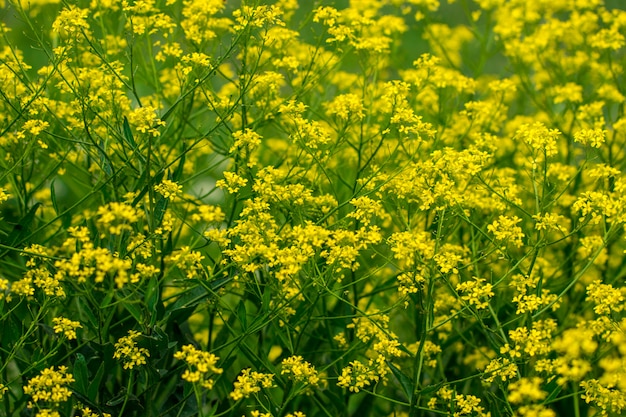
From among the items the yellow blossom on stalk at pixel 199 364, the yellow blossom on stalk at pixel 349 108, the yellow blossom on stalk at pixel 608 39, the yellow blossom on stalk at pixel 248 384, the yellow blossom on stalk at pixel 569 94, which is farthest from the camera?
the yellow blossom on stalk at pixel 608 39

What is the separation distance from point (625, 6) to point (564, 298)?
5041 mm

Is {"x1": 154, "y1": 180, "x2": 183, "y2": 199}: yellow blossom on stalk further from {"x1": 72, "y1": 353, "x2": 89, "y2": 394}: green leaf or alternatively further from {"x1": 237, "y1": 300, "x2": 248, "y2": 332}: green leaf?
{"x1": 72, "y1": 353, "x2": 89, "y2": 394}: green leaf

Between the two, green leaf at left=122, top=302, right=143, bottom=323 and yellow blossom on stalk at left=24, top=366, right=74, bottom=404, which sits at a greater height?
green leaf at left=122, top=302, right=143, bottom=323

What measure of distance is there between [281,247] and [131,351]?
56 cm

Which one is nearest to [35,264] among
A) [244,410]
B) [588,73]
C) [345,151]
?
[244,410]

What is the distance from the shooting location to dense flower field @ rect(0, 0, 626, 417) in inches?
102

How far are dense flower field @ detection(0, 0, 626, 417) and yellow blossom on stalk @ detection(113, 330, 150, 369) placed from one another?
13 millimetres

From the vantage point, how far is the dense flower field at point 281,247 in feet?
8.50

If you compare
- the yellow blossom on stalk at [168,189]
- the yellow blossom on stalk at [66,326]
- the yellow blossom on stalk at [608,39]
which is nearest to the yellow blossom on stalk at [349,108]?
the yellow blossom on stalk at [168,189]

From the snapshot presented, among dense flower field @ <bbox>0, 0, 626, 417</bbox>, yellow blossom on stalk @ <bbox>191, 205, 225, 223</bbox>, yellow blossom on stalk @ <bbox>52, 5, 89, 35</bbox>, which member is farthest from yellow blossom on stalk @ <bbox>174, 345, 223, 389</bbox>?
yellow blossom on stalk @ <bbox>52, 5, 89, 35</bbox>

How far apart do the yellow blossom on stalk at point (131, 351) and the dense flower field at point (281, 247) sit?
13 mm

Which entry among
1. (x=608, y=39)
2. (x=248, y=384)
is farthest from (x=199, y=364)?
(x=608, y=39)

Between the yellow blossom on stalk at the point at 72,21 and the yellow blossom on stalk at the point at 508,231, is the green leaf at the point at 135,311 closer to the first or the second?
the yellow blossom on stalk at the point at 72,21

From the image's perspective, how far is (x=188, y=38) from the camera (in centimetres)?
330
